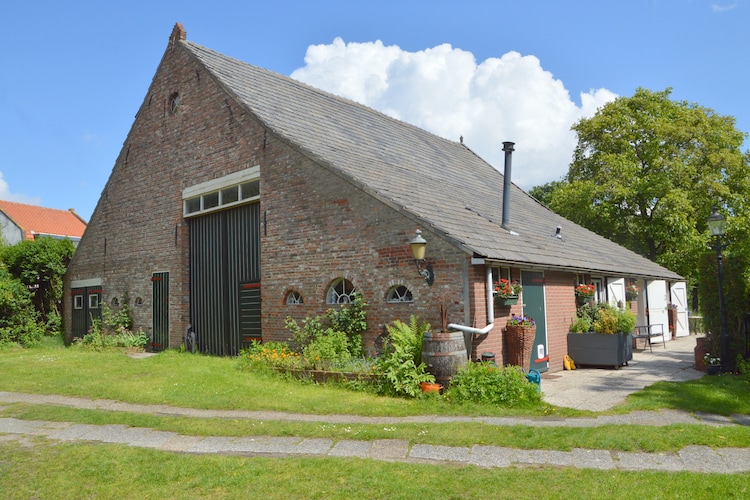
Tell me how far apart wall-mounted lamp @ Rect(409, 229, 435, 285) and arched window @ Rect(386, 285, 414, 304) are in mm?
618

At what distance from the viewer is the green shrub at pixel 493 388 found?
918 centimetres

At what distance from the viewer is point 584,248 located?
17.9 metres

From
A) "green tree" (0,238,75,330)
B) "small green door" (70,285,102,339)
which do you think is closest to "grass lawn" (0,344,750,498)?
"small green door" (70,285,102,339)

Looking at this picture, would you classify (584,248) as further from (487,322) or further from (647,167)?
(647,167)

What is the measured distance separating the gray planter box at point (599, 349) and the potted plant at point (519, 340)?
290 cm

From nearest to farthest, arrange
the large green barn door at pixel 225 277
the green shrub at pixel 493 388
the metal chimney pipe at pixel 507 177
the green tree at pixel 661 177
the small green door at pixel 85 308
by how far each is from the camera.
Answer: the green shrub at pixel 493 388 < the metal chimney pipe at pixel 507 177 < the large green barn door at pixel 225 277 < the small green door at pixel 85 308 < the green tree at pixel 661 177

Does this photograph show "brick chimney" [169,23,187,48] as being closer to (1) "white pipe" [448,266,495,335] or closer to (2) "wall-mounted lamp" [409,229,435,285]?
(2) "wall-mounted lamp" [409,229,435,285]

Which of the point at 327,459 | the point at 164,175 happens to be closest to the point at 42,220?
the point at 164,175

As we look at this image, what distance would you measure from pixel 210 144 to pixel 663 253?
84.6ft

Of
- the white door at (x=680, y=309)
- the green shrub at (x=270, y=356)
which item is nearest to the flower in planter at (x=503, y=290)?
the green shrub at (x=270, y=356)

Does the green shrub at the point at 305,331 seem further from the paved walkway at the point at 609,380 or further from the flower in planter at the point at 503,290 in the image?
the paved walkway at the point at 609,380

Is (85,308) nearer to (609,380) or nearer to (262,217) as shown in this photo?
(262,217)

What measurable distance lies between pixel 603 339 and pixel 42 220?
141 ft

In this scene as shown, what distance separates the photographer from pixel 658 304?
74.9ft
